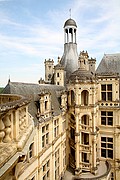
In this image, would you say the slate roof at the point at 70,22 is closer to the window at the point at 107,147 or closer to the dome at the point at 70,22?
the dome at the point at 70,22

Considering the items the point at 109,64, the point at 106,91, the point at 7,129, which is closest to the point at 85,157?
the point at 106,91

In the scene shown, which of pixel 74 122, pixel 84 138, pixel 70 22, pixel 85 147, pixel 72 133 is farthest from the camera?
pixel 70 22

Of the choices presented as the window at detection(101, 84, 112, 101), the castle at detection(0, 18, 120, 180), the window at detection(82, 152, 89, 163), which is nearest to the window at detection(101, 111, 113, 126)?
the castle at detection(0, 18, 120, 180)

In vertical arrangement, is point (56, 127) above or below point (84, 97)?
below

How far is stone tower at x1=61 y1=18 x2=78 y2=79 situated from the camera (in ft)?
92.5

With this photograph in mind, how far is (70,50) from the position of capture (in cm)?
2891

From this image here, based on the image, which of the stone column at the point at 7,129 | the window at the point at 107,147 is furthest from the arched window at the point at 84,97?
the stone column at the point at 7,129

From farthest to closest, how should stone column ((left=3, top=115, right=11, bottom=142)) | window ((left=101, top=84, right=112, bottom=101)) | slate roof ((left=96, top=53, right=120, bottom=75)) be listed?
1. slate roof ((left=96, top=53, right=120, bottom=75))
2. window ((left=101, top=84, right=112, bottom=101))
3. stone column ((left=3, top=115, right=11, bottom=142))

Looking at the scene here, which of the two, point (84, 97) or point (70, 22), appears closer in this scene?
point (84, 97)

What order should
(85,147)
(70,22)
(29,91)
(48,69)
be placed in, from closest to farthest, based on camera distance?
(29,91) → (85,147) → (70,22) → (48,69)

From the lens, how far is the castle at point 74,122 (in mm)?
14992

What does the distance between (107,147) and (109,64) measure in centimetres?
1072

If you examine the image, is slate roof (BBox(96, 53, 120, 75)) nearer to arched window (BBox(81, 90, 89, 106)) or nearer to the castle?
the castle

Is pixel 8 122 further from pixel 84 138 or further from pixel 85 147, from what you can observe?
pixel 84 138
